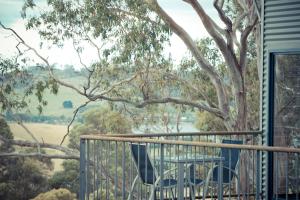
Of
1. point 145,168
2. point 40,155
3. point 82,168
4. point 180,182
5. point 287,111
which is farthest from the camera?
point 40,155

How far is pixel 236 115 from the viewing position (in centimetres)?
1877

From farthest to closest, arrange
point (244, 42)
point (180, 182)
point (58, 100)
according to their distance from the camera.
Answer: point (58, 100) < point (244, 42) < point (180, 182)

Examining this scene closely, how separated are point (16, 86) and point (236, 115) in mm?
5963

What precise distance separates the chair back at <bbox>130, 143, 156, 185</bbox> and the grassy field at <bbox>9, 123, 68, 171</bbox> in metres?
12.1

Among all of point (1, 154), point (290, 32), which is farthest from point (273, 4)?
point (1, 154)

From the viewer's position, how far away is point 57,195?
2072 centimetres

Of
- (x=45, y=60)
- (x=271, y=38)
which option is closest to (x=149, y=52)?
(x=45, y=60)

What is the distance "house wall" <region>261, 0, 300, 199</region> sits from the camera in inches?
411

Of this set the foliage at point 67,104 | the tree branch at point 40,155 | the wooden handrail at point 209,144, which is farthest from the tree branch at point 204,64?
the wooden handrail at point 209,144

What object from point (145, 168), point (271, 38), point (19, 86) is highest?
point (271, 38)

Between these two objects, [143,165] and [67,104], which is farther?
[67,104]

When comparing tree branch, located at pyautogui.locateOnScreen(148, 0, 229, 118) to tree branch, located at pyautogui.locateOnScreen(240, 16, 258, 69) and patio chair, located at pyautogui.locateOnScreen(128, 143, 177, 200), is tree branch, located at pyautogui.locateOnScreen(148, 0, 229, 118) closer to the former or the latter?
tree branch, located at pyautogui.locateOnScreen(240, 16, 258, 69)

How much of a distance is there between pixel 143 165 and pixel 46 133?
1256 centimetres

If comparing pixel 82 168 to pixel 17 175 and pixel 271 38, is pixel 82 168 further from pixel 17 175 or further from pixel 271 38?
pixel 17 175
